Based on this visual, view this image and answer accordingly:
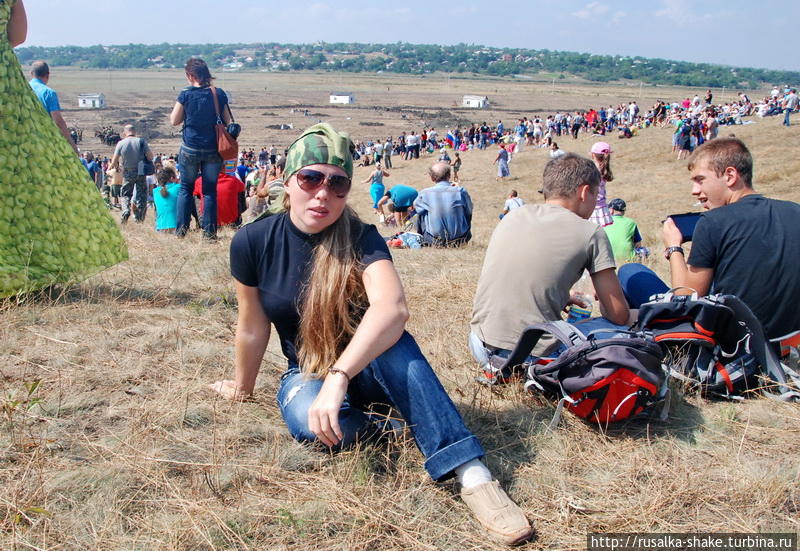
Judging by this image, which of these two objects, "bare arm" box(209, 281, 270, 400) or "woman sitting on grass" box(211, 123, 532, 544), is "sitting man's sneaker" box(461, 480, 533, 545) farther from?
"bare arm" box(209, 281, 270, 400)

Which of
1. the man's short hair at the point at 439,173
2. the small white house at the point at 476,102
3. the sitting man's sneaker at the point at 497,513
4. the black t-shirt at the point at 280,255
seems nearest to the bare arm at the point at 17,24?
the black t-shirt at the point at 280,255

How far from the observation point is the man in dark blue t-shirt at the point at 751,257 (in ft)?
9.91

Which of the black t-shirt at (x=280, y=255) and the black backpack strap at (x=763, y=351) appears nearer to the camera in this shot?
the black t-shirt at (x=280, y=255)

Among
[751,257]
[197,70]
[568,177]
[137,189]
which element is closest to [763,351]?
[751,257]

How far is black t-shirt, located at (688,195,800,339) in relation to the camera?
3.02 meters

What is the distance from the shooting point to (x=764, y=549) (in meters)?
2.06

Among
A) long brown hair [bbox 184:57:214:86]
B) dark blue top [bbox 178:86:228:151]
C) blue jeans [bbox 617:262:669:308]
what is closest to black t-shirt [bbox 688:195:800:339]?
blue jeans [bbox 617:262:669:308]

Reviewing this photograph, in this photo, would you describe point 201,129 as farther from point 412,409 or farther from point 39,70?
point 412,409

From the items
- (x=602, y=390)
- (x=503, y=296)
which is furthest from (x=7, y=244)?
(x=602, y=390)

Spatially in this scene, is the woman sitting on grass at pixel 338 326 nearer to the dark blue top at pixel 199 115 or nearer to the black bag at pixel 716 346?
the black bag at pixel 716 346

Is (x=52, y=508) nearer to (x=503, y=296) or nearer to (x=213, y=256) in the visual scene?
(x=503, y=296)

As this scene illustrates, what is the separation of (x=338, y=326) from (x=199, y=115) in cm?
445

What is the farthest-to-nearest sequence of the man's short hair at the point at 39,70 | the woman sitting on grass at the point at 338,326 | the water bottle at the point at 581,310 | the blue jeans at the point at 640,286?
the man's short hair at the point at 39,70 → the blue jeans at the point at 640,286 → the water bottle at the point at 581,310 → the woman sitting on grass at the point at 338,326

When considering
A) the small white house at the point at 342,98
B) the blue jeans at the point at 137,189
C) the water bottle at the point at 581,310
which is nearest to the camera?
the water bottle at the point at 581,310
